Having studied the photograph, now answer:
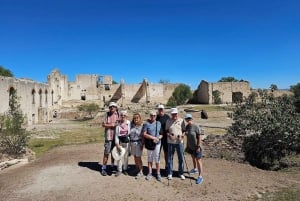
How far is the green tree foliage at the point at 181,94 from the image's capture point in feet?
176

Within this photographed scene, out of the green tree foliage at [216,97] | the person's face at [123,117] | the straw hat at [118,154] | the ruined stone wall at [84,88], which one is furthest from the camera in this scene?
the ruined stone wall at [84,88]

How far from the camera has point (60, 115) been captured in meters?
42.0

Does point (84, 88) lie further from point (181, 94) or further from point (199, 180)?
point (199, 180)

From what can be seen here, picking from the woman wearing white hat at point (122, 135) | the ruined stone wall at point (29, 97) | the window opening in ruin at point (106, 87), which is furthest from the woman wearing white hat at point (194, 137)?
the window opening in ruin at point (106, 87)

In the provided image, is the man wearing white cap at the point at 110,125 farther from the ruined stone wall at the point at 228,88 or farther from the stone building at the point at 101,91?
the stone building at the point at 101,91

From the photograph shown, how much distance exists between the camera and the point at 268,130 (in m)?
11.5

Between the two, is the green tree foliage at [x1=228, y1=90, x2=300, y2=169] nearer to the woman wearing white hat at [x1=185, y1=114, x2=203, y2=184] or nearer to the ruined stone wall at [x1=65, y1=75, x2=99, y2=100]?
the woman wearing white hat at [x1=185, y1=114, x2=203, y2=184]

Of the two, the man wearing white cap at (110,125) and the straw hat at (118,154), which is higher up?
the man wearing white cap at (110,125)

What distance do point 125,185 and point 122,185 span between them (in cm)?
8

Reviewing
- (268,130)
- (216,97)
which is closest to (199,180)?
(268,130)

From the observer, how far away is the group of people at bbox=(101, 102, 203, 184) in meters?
8.03

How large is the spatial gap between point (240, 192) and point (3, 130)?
10.8 metres

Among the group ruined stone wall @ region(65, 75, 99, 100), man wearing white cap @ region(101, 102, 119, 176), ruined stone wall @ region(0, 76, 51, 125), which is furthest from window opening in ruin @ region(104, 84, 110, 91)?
man wearing white cap @ region(101, 102, 119, 176)

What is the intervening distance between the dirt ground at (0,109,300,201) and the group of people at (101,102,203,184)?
16.0 inches
